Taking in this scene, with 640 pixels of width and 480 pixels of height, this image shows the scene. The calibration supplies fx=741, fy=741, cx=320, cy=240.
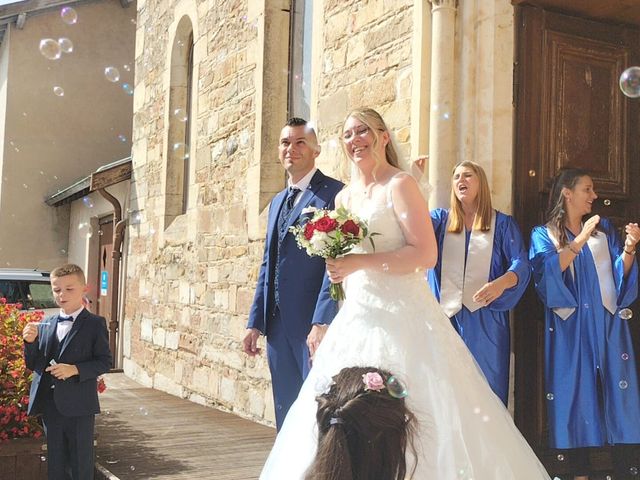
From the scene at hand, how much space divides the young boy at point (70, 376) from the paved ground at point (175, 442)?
0.54 metres

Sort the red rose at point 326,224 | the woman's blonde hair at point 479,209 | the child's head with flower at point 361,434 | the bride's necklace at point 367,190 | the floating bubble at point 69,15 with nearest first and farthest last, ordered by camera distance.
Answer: the child's head with flower at point 361,434 < the red rose at point 326,224 < the bride's necklace at point 367,190 < the woman's blonde hair at point 479,209 < the floating bubble at point 69,15

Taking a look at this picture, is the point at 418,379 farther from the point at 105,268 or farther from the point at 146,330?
the point at 105,268

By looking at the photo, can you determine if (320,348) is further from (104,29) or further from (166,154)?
(104,29)

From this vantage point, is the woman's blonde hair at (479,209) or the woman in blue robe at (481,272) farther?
the woman's blonde hair at (479,209)

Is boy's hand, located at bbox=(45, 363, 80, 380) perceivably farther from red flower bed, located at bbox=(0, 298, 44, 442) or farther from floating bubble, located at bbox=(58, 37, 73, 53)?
floating bubble, located at bbox=(58, 37, 73, 53)

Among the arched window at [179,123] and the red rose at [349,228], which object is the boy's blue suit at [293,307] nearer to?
the red rose at [349,228]

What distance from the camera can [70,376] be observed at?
3797mm

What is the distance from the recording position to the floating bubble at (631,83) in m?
3.91

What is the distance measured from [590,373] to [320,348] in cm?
150

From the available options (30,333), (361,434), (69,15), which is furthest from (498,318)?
(69,15)

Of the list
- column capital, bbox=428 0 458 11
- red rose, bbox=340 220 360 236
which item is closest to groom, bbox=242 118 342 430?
red rose, bbox=340 220 360 236

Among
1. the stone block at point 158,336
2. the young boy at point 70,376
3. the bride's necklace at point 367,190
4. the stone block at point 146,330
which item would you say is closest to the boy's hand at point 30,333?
the young boy at point 70,376

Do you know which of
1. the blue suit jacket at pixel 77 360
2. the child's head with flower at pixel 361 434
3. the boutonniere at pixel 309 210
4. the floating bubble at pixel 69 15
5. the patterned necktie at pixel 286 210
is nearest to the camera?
the child's head with flower at pixel 361 434

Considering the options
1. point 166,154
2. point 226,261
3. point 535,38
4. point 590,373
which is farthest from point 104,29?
point 590,373
